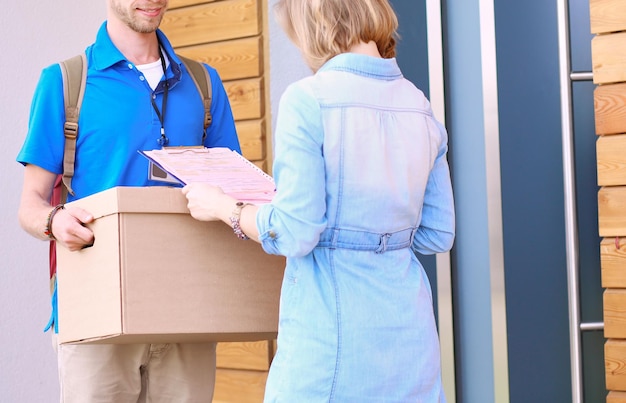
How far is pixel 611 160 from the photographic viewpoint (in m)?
3.05

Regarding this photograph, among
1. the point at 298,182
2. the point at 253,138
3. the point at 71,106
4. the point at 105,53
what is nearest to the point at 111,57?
the point at 105,53

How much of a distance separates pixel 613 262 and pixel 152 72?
1.59m

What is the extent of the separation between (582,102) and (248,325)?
175cm

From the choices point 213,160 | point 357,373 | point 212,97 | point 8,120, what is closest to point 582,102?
point 212,97

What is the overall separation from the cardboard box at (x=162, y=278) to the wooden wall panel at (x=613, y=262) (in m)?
1.43

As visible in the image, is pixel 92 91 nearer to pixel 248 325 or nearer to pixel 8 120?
pixel 248 325

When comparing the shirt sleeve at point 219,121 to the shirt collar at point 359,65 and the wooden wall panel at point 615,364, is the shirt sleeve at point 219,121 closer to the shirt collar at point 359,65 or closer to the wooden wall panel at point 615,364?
the shirt collar at point 359,65

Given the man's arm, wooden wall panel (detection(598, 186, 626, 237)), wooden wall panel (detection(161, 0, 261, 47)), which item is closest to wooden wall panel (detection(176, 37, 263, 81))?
wooden wall panel (detection(161, 0, 261, 47))

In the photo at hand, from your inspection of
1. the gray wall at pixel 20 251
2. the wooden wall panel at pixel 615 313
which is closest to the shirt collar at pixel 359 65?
the wooden wall panel at pixel 615 313

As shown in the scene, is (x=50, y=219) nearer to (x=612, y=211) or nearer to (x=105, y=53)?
(x=105, y=53)

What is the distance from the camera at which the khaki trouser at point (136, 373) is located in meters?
2.16

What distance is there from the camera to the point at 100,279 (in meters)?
1.89

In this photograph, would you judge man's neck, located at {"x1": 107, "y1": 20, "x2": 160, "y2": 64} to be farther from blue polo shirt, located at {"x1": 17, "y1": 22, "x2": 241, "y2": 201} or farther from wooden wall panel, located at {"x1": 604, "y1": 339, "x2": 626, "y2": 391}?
wooden wall panel, located at {"x1": 604, "y1": 339, "x2": 626, "y2": 391}

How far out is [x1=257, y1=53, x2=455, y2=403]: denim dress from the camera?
1.69 metres
